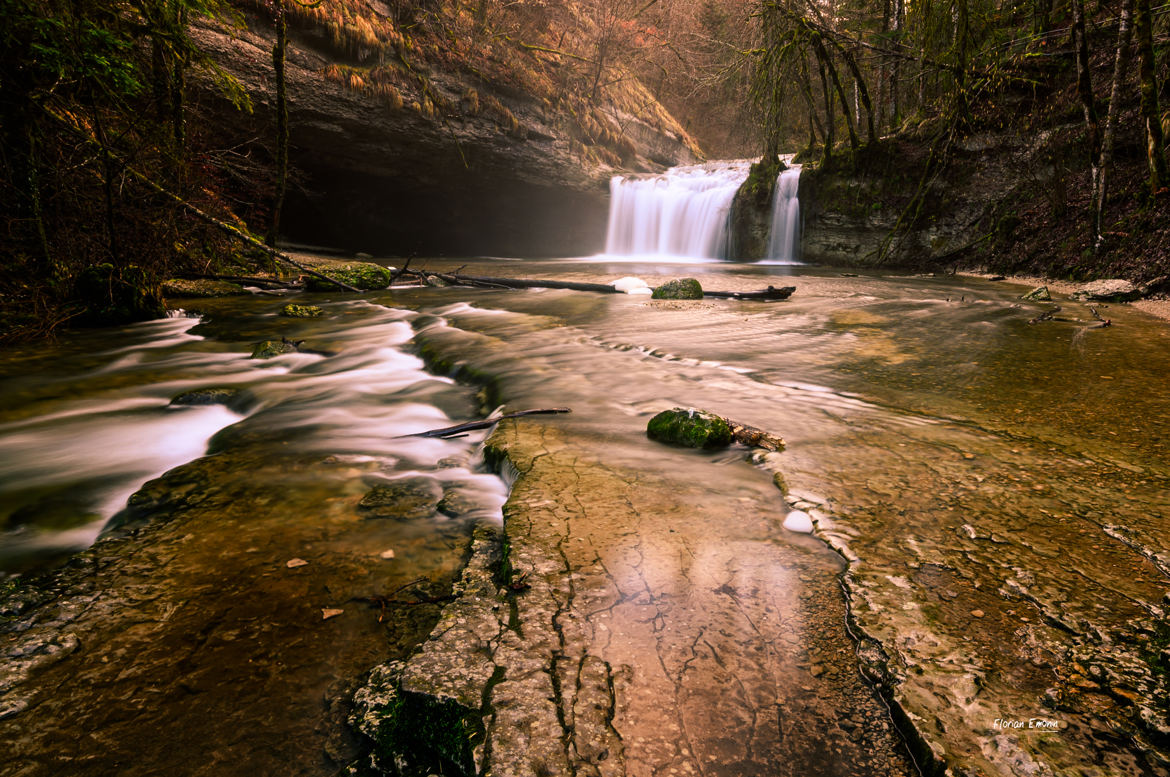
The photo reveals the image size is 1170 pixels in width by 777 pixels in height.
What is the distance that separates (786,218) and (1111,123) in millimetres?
8772

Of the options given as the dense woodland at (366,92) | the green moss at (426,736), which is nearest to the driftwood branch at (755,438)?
the green moss at (426,736)

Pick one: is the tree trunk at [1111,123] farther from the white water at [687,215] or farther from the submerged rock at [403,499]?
the submerged rock at [403,499]

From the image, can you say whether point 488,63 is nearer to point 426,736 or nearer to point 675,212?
point 675,212

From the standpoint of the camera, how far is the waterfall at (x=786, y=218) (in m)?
15.7

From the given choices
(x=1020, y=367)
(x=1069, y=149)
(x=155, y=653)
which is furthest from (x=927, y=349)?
(x=1069, y=149)

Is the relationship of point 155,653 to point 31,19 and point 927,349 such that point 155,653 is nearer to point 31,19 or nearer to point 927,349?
point 31,19

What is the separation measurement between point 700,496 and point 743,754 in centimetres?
114

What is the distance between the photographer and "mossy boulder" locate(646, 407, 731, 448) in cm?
274

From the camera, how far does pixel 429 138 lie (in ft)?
50.2

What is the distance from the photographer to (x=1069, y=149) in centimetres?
1023

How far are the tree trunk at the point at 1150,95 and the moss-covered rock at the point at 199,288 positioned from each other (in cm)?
1278

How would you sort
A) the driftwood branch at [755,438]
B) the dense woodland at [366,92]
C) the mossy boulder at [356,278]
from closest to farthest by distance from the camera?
the driftwood branch at [755,438] < the dense woodland at [366,92] < the mossy boulder at [356,278]

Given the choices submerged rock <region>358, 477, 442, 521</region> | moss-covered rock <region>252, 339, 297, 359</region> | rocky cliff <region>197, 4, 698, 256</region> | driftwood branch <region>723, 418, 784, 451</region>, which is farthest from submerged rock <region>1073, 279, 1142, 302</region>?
moss-covered rock <region>252, 339, 297, 359</region>

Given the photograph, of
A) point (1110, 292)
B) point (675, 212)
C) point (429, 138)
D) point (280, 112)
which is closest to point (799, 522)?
point (1110, 292)
